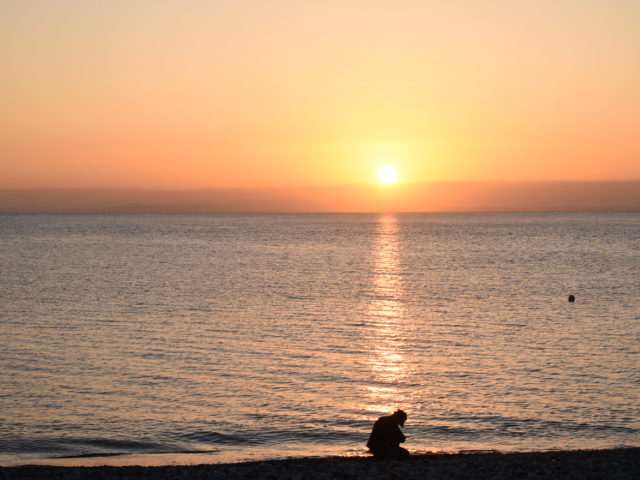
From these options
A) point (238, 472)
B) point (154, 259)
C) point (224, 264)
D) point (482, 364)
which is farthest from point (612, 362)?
point (154, 259)

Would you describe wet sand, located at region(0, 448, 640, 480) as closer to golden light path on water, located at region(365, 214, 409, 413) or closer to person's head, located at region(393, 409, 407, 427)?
person's head, located at region(393, 409, 407, 427)

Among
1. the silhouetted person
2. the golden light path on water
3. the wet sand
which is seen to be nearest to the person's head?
the silhouetted person

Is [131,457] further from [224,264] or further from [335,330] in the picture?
[224,264]

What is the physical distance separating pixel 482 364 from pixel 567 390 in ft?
16.3

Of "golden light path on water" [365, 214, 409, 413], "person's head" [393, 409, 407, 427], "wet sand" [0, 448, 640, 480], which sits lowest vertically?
"golden light path on water" [365, 214, 409, 413]

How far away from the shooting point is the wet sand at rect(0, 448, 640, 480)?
16375 millimetres

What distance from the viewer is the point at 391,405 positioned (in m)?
25.2

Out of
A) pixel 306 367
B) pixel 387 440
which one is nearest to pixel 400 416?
pixel 387 440

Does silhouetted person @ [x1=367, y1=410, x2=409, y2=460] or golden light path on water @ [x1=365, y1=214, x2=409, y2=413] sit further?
golden light path on water @ [x1=365, y1=214, x2=409, y2=413]

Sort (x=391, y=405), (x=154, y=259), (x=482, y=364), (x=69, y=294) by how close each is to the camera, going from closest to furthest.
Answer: (x=391, y=405) < (x=482, y=364) < (x=69, y=294) < (x=154, y=259)

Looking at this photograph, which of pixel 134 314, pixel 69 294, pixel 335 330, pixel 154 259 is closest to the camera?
pixel 335 330

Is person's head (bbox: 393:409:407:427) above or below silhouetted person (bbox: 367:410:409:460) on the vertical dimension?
above

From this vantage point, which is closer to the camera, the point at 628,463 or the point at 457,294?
the point at 628,463

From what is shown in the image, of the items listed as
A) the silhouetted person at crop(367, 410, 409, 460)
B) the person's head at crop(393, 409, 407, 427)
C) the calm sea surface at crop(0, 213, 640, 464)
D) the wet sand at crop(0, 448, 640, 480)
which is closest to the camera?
the wet sand at crop(0, 448, 640, 480)
